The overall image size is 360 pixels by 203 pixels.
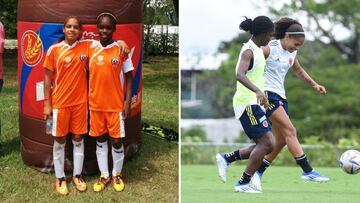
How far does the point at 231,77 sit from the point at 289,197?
10.2m

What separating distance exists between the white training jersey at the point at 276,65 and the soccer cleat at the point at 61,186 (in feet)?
7.23

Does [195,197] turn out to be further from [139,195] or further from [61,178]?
[61,178]

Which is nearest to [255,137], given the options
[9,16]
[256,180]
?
[256,180]

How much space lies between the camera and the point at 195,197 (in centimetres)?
612

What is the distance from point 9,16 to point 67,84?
38.3 ft

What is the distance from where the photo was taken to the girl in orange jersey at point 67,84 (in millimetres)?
5926

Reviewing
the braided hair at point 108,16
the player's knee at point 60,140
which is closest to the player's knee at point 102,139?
the player's knee at point 60,140

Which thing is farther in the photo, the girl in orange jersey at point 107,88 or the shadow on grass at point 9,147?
the shadow on grass at point 9,147

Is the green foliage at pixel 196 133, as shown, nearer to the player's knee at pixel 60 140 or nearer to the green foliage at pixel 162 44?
the green foliage at pixel 162 44

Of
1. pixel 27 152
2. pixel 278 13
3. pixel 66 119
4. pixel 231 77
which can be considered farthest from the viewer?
pixel 231 77

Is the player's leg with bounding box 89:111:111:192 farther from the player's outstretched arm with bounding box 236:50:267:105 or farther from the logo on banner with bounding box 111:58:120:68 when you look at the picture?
the player's outstretched arm with bounding box 236:50:267:105

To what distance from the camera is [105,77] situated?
593 centimetres

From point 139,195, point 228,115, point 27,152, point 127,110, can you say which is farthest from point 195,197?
point 228,115

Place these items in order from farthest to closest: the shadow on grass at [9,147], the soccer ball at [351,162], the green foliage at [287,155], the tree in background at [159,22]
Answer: the tree in background at [159,22] < the green foliage at [287,155] < the shadow on grass at [9,147] < the soccer ball at [351,162]
